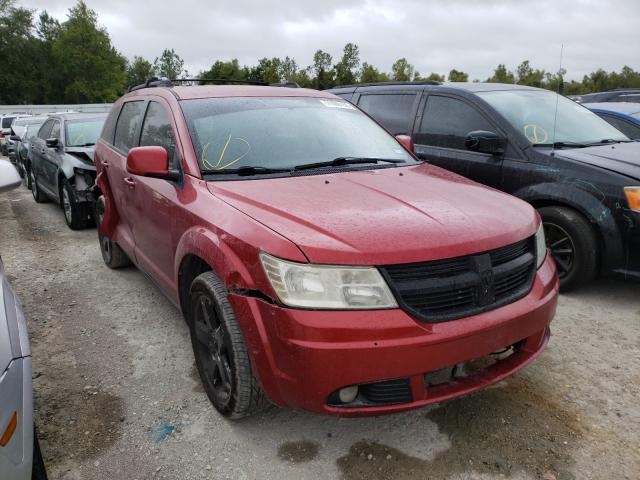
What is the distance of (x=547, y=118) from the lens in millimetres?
4891

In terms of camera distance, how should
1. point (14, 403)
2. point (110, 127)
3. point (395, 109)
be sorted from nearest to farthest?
1. point (14, 403)
2. point (110, 127)
3. point (395, 109)

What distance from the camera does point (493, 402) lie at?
281cm

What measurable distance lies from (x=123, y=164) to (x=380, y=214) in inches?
101

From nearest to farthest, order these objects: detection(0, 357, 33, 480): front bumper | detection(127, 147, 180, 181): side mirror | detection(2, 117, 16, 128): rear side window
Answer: detection(0, 357, 33, 480): front bumper
detection(127, 147, 180, 181): side mirror
detection(2, 117, 16, 128): rear side window

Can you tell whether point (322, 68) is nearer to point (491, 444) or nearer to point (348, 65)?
point (348, 65)

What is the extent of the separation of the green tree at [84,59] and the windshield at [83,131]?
58.3 m

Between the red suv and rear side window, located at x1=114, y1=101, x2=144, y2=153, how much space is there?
2.54ft

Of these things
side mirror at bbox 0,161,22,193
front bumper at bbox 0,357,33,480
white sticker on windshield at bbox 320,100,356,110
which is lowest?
front bumper at bbox 0,357,33,480

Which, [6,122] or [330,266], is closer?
[330,266]

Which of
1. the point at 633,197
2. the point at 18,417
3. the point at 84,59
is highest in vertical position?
the point at 84,59

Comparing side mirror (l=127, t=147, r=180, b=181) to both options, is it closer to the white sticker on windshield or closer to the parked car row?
the parked car row

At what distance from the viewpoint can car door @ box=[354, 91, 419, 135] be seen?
217 inches

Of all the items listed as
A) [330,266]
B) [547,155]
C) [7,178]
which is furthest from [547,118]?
[7,178]

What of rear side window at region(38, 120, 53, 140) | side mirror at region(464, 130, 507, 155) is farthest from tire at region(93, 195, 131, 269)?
rear side window at region(38, 120, 53, 140)
